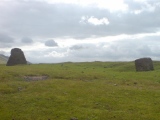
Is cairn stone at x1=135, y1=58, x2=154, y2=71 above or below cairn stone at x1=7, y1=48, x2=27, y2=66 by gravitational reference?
below

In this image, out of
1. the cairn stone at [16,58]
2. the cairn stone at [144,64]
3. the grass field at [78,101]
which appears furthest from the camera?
the cairn stone at [16,58]

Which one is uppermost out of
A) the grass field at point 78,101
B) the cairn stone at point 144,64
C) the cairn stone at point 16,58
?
the cairn stone at point 16,58

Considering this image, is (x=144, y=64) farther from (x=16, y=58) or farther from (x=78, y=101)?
(x=16, y=58)

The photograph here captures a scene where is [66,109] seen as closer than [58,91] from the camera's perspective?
Yes

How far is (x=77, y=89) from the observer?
104 feet

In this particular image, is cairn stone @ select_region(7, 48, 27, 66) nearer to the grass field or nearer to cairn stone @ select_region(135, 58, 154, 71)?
cairn stone @ select_region(135, 58, 154, 71)

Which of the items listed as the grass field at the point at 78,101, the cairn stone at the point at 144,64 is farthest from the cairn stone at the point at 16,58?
the grass field at the point at 78,101

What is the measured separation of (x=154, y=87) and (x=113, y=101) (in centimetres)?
965

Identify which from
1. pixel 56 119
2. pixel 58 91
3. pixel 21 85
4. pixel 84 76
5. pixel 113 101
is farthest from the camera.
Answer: pixel 84 76

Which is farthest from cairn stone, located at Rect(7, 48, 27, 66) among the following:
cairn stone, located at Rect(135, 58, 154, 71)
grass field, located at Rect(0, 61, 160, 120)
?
grass field, located at Rect(0, 61, 160, 120)

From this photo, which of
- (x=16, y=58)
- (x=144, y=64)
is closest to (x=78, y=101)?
(x=144, y=64)

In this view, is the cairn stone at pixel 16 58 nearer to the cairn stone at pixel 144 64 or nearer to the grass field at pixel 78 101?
the cairn stone at pixel 144 64

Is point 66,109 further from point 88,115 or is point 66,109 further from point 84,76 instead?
point 84,76

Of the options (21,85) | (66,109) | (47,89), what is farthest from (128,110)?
(21,85)
